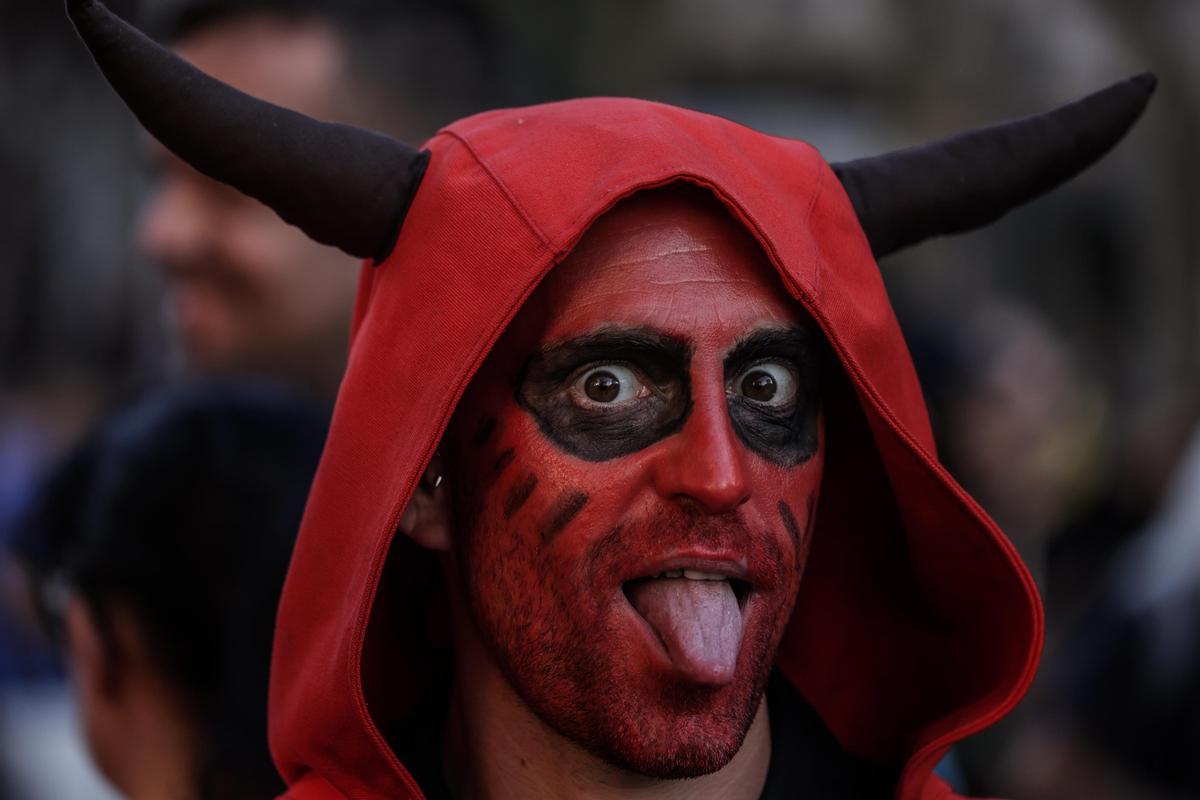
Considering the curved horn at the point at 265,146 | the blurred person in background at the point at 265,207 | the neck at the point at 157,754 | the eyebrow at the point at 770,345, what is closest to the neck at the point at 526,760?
the eyebrow at the point at 770,345

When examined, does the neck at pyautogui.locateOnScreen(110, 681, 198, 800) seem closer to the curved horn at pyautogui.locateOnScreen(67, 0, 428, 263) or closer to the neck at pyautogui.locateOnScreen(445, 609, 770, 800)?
the neck at pyautogui.locateOnScreen(445, 609, 770, 800)

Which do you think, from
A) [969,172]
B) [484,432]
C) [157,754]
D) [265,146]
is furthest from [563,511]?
[157,754]

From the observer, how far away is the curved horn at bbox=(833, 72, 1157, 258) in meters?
2.77

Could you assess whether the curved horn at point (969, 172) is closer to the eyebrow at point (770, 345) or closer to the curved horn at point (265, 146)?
the eyebrow at point (770, 345)

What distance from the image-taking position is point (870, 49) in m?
17.4

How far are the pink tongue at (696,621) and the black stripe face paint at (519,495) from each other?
8.5 inches

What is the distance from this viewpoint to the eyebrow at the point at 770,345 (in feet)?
8.38

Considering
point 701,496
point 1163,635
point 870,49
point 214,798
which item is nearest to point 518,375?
point 701,496

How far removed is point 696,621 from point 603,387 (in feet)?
1.28

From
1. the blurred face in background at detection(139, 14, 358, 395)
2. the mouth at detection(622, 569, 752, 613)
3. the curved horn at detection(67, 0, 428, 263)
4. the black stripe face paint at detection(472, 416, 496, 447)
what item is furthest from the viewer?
the blurred face in background at detection(139, 14, 358, 395)

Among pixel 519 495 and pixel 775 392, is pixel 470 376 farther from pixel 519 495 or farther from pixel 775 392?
pixel 775 392

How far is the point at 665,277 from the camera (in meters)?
2.54

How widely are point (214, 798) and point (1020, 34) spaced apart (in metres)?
11.8

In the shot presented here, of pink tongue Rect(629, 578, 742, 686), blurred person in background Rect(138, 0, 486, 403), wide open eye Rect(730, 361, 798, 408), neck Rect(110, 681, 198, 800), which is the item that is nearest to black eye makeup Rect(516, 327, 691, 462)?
wide open eye Rect(730, 361, 798, 408)
